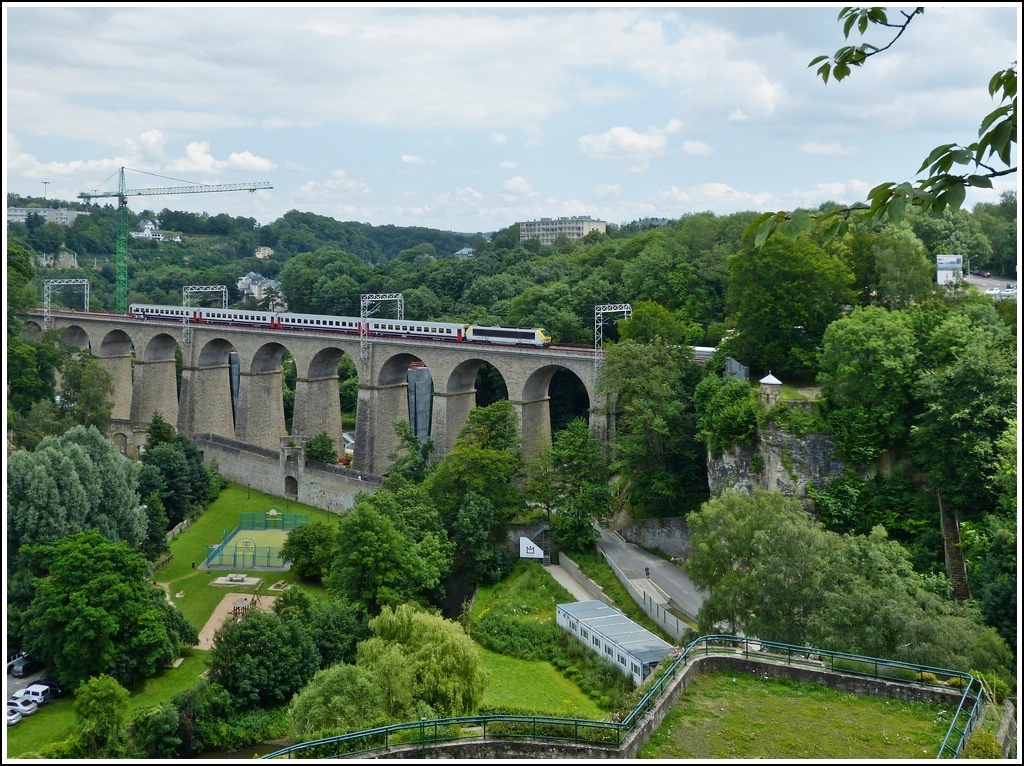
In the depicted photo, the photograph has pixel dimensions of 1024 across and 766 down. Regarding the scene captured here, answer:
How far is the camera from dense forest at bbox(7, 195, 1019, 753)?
869 inches

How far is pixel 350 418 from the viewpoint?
67688 mm

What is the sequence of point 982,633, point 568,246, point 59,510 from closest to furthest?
1. point 982,633
2. point 59,510
3. point 568,246

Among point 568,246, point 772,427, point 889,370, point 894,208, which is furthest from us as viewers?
point 568,246

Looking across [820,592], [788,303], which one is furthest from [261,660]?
[788,303]

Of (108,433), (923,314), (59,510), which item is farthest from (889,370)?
(108,433)

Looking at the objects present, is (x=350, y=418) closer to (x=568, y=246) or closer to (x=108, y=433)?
(x=108, y=433)

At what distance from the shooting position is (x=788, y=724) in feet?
38.3

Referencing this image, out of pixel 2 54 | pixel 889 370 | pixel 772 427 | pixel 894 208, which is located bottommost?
pixel 772 427

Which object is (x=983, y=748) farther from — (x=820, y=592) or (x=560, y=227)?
(x=560, y=227)

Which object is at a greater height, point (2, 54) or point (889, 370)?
point (2, 54)

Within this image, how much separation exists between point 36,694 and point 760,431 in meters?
22.4

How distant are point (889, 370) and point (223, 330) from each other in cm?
3912

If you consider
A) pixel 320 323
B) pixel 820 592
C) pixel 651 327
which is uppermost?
pixel 320 323

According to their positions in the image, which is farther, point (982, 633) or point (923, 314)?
point (923, 314)
